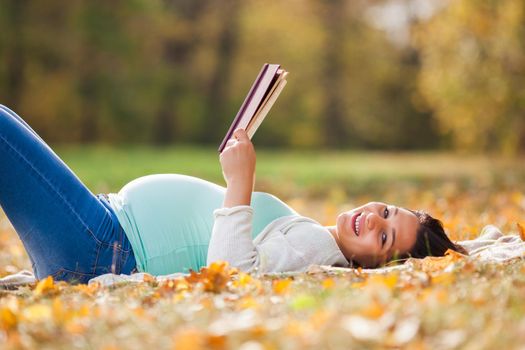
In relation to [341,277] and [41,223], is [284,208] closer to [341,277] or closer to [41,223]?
[341,277]

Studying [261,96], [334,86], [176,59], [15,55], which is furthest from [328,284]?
[334,86]

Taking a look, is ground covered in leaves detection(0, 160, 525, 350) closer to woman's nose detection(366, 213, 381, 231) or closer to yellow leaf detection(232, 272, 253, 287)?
yellow leaf detection(232, 272, 253, 287)

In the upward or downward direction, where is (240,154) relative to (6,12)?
downward

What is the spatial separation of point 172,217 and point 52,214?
585mm

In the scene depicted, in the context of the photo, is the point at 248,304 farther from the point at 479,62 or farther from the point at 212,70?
the point at 212,70

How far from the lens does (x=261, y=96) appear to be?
3.66 m

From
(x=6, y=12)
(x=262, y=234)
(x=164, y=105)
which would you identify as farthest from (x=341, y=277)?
(x=164, y=105)

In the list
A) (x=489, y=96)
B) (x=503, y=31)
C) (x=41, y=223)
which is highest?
(x=503, y=31)

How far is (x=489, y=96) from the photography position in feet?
50.7

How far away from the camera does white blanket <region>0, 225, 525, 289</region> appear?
361 cm

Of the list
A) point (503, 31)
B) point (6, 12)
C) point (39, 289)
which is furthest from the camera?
point (6, 12)

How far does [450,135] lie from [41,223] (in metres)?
31.1

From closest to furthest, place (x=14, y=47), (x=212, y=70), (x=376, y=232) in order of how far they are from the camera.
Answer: (x=376, y=232), (x=14, y=47), (x=212, y=70)

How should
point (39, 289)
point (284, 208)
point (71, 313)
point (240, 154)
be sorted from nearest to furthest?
1. point (71, 313)
2. point (39, 289)
3. point (240, 154)
4. point (284, 208)
